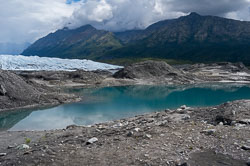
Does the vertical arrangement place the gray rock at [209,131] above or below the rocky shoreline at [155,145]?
above

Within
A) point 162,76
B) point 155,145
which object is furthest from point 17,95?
point 162,76

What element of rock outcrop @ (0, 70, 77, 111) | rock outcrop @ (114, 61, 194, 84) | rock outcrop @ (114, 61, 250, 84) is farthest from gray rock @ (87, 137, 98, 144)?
rock outcrop @ (114, 61, 194, 84)

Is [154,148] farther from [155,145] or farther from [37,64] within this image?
[37,64]

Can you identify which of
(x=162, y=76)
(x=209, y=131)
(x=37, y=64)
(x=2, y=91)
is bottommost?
(x=209, y=131)

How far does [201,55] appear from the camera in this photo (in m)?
193

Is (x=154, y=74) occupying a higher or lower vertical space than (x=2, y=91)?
higher

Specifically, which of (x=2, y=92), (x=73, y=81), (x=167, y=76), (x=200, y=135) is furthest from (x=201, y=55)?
(x=200, y=135)

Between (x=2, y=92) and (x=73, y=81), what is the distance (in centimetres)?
3440

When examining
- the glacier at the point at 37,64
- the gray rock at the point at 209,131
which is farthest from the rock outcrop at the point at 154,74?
the gray rock at the point at 209,131

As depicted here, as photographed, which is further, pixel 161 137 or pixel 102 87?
pixel 102 87

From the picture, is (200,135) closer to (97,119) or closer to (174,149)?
(174,149)

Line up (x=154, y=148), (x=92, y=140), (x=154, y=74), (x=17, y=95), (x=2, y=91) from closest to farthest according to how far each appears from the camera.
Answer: (x=154, y=148)
(x=92, y=140)
(x=2, y=91)
(x=17, y=95)
(x=154, y=74)

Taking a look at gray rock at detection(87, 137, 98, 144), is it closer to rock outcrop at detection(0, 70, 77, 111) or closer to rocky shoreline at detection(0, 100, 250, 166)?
rocky shoreline at detection(0, 100, 250, 166)

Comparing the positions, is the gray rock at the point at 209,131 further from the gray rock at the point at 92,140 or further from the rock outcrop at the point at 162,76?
the rock outcrop at the point at 162,76
